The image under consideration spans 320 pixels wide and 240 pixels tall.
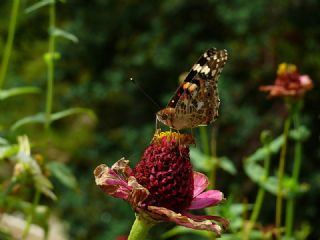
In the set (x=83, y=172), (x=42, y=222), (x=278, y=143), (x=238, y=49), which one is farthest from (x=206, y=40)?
(x=42, y=222)

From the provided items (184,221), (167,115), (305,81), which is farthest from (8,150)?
(305,81)

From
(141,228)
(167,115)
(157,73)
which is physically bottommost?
(141,228)

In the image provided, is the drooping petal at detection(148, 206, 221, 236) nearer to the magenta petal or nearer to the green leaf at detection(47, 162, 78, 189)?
the magenta petal

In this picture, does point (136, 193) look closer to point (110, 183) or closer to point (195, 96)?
point (110, 183)

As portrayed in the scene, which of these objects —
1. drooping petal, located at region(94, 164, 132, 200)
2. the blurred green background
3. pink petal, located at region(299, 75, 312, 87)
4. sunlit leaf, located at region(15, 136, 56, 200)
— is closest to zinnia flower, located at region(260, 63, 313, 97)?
pink petal, located at region(299, 75, 312, 87)

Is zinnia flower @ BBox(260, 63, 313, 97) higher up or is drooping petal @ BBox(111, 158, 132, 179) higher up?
zinnia flower @ BBox(260, 63, 313, 97)

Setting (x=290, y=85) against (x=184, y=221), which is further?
(x=290, y=85)
